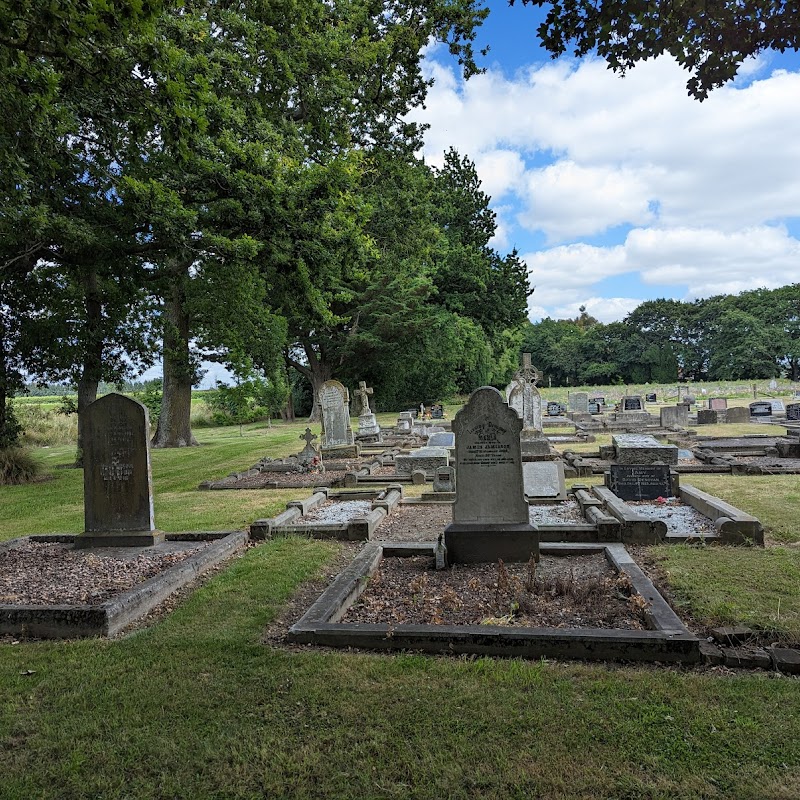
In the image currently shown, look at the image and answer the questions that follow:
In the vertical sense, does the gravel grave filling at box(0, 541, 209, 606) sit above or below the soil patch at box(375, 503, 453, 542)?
above

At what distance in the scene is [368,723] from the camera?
3.21 m

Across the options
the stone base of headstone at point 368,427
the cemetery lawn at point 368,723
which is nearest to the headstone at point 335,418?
the stone base of headstone at point 368,427

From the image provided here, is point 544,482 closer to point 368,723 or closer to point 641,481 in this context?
point 641,481

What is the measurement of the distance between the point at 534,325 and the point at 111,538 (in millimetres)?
85002

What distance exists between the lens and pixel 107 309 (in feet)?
53.1

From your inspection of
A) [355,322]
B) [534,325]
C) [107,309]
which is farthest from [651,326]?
[107,309]

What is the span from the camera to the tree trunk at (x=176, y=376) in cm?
1884

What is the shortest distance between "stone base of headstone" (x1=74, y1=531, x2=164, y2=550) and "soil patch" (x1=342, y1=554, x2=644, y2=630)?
3235mm

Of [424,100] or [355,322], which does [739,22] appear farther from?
[355,322]

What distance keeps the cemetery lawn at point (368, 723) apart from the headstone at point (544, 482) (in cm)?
496

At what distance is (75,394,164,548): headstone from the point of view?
23.3 feet

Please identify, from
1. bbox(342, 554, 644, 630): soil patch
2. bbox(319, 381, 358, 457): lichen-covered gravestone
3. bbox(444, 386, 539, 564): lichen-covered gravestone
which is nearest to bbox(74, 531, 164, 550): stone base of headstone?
bbox(342, 554, 644, 630): soil patch

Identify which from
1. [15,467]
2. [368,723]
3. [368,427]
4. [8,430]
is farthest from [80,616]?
[368,427]

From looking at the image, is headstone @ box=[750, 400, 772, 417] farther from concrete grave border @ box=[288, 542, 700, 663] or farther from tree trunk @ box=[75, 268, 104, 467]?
tree trunk @ box=[75, 268, 104, 467]
